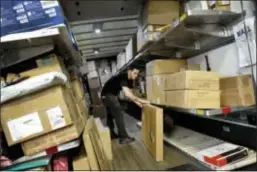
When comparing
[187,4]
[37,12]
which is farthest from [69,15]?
[37,12]

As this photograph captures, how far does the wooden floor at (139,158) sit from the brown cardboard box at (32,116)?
4.45ft

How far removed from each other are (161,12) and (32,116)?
90.3 inches

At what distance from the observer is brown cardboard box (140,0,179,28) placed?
120 inches

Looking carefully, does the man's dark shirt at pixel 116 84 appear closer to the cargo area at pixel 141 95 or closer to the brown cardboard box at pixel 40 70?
the cargo area at pixel 141 95

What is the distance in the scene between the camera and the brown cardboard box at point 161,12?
120 inches

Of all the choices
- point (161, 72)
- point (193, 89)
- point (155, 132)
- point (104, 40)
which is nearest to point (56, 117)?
point (193, 89)

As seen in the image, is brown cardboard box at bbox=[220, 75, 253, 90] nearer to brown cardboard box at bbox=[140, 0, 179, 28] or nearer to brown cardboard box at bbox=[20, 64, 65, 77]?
brown cardboard box at bbox=[140, 0, 179, 28]

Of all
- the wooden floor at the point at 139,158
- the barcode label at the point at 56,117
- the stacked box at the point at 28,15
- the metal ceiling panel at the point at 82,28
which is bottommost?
the wooden floor at the point at 139,158

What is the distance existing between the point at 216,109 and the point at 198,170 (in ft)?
1.92

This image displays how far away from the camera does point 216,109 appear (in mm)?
2232

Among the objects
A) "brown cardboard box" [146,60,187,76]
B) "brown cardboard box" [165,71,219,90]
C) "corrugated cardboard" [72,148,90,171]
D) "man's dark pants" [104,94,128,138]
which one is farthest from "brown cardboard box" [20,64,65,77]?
"man's dark pants" [104,94,128,138]

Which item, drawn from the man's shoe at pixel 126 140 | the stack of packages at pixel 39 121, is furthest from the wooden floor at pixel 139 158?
the stack of packages at pixel 39 121

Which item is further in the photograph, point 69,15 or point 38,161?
point 69,15

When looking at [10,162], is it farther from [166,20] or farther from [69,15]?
[166,20]
